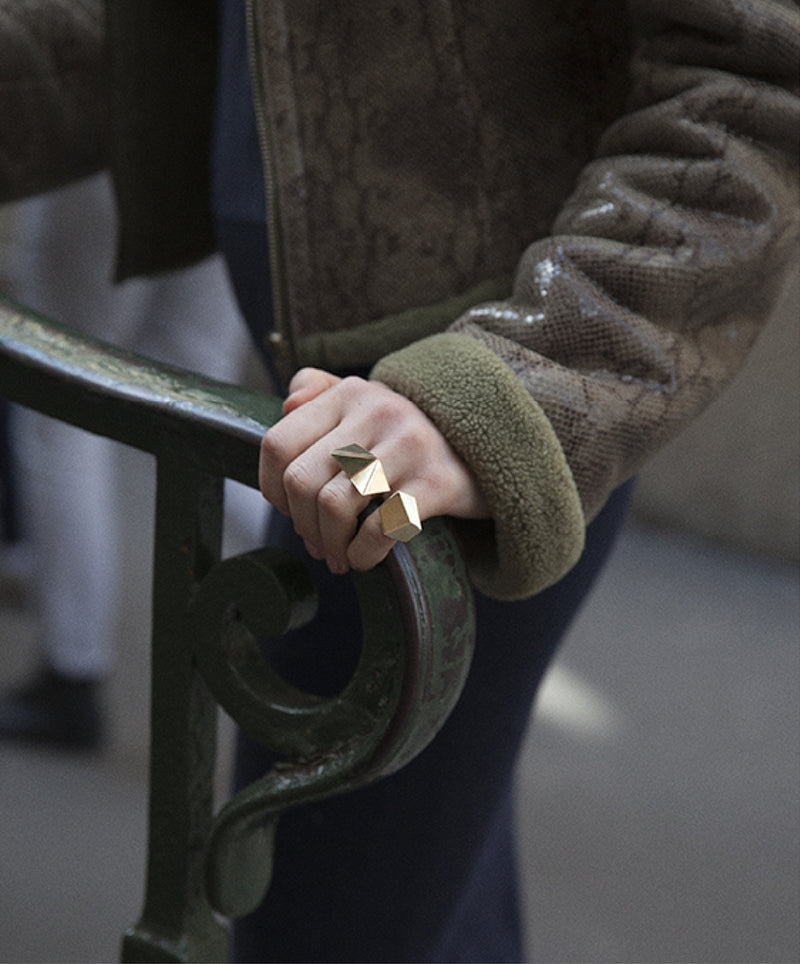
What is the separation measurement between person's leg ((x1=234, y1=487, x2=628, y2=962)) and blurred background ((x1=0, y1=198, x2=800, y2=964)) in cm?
21

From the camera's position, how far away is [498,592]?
1.81 ft

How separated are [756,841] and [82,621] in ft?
3.88

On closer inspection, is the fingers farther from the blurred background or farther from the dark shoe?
the dark shoe

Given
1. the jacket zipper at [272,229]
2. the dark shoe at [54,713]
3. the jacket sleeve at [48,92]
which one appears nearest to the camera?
the jacket zipper at [272,229]

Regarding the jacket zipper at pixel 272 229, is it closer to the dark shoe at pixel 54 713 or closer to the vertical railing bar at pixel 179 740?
the vertical railing bar at pixel 179 740

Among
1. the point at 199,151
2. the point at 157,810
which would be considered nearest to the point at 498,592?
the point at 157,810

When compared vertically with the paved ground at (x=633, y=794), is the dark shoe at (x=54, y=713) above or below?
below

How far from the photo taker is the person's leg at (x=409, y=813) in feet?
2.32

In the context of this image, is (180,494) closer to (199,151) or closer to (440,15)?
(440,15)

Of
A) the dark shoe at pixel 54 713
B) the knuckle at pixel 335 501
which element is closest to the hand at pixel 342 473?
the knuckle at pixel 335 501

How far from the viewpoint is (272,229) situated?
640 millimetres

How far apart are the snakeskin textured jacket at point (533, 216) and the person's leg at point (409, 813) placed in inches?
6.2

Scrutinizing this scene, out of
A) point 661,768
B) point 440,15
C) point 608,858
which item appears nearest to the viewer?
point 440,15

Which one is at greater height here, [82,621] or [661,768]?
[661,768]
